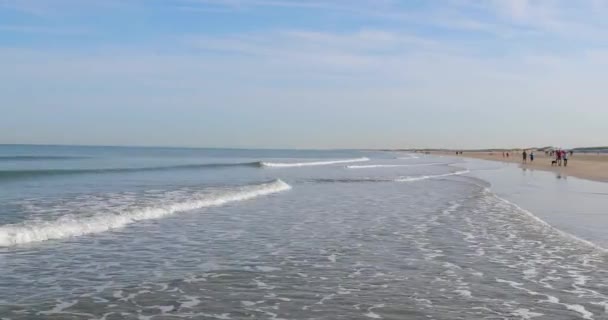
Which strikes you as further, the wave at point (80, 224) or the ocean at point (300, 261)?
the wave at point (80, 224)

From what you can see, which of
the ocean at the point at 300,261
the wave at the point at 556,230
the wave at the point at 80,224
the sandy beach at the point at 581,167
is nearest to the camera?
the ocean at the point at 300,261

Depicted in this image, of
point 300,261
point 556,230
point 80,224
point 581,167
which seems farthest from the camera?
point 581,167

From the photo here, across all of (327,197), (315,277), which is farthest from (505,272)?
(327,197)

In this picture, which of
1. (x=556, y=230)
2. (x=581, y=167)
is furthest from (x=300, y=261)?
(x=581, y=167)

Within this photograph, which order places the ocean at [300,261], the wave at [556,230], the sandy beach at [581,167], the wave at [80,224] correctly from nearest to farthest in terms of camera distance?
the ocean at [300,261] < the wave at [556,230] < the wave at [80,224] < the sandy beach at [581,167]

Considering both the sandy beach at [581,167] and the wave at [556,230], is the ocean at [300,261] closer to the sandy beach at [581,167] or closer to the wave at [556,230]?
the wave at [556,230]

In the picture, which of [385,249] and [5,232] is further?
[5,232]

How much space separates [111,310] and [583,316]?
543 cm

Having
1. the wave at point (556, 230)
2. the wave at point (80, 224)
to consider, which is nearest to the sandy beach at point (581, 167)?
the wave at point (556, 230)

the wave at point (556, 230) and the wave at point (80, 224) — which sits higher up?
the wave at point (80, 224)

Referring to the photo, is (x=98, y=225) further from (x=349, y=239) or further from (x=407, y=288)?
(x=407, y=288)

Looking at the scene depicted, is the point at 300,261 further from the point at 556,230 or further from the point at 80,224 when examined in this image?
the point at 556,230

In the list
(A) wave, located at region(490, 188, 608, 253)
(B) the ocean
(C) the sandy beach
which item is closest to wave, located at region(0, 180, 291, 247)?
(B) the ocean

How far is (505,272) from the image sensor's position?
953cm
